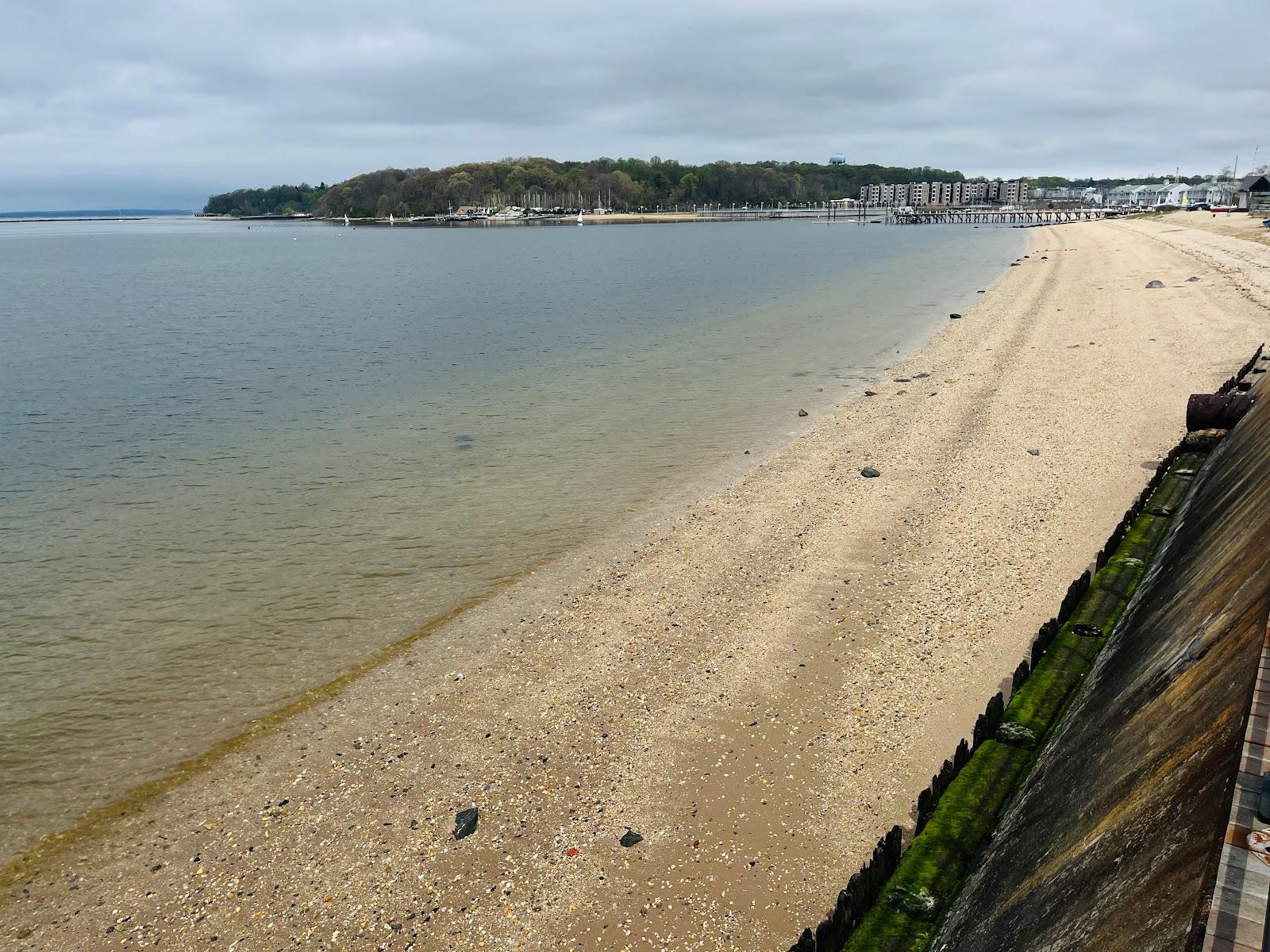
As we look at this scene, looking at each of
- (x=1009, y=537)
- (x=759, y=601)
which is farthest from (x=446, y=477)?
(x=1009, y=537)

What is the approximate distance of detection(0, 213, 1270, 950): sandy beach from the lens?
8.12 m

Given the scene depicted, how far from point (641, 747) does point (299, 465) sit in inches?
740

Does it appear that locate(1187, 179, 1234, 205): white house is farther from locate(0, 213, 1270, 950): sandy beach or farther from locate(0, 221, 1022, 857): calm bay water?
locate(0, 213, 1270, 950): sandy beach

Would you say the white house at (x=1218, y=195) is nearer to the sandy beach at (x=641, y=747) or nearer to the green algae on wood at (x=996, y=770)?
the sandy beach at (x=641, y=747)

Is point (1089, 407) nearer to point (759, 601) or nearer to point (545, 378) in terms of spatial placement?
point (759, 601)

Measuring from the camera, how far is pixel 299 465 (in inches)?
993

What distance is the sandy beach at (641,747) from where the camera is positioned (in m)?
8.12

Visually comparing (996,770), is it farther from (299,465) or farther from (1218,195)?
(1218,195)

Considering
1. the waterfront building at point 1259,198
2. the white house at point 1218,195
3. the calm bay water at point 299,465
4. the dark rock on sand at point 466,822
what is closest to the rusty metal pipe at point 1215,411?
the calm bay water at point 299,465

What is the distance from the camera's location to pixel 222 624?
14.9 meters

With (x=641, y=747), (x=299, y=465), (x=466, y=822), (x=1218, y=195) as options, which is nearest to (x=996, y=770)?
(x=641, y=747)

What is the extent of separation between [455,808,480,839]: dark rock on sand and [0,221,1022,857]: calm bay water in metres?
4.60

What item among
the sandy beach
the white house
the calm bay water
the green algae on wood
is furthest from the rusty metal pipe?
the white house

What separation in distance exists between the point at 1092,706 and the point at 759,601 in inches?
253
